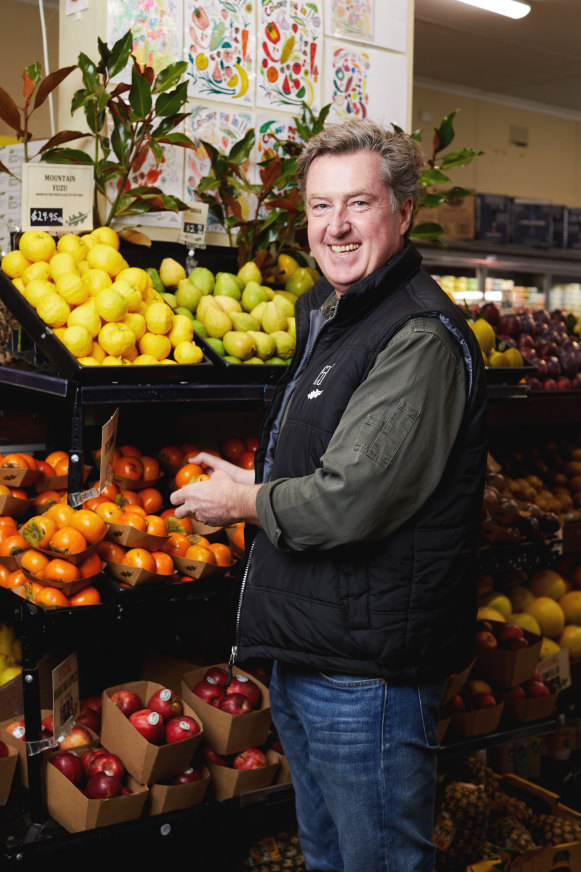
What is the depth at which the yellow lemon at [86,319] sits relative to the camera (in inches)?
87.3

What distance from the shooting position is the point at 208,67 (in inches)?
117

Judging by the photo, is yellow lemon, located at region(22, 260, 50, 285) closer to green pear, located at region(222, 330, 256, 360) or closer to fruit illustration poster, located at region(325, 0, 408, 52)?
green pear, located at region(222, 330, 256, 360)

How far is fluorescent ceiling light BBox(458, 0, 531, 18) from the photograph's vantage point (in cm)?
619

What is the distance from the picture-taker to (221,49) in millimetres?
2990

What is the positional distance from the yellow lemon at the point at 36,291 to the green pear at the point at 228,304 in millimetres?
573

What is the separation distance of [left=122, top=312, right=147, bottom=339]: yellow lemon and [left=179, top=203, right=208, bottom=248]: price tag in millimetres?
538

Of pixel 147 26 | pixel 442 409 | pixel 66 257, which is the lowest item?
pixel 442 409

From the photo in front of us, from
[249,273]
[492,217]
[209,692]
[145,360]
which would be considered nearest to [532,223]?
[492,217]

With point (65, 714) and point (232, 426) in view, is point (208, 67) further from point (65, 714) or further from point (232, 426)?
point (65, 714)

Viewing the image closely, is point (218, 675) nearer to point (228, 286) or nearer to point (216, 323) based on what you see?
point (216, 323)

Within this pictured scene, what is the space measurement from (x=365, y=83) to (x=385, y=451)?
93.0 inches

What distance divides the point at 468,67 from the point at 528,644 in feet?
22.1

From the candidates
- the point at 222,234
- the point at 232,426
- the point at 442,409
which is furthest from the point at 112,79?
the point at 442,409

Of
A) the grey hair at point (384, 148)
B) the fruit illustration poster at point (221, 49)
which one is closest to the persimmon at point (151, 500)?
the grey hair at point (384, 148)
